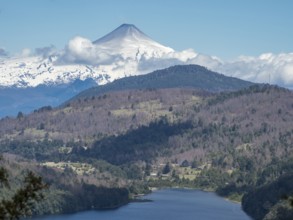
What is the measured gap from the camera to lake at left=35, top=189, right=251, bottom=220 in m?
152

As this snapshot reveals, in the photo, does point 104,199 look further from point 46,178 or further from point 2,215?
point 2,215

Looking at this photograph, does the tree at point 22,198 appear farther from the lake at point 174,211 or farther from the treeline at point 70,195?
the treeline at point 70,195

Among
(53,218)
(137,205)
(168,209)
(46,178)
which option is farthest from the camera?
(46,178)

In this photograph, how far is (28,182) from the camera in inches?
911

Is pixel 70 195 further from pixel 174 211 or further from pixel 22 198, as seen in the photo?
pixel 22 198

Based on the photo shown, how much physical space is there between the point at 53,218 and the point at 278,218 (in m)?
51.8

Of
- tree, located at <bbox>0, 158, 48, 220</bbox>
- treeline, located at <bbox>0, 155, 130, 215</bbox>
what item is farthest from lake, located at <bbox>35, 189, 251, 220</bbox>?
tree, located at <bbox>0, 158, 48, 220</bbox>

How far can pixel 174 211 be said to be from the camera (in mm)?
162625

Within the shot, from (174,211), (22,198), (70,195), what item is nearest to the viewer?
(22,198)

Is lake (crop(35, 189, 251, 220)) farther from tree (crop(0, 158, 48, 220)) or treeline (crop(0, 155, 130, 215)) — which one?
tree (crop(0, 158, 48, 220))

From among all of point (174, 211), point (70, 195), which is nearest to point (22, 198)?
point (174, 211)

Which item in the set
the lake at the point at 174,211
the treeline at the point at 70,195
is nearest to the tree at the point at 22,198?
the lake at the point at 174,211

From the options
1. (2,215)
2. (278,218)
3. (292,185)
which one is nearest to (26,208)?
(2,215)

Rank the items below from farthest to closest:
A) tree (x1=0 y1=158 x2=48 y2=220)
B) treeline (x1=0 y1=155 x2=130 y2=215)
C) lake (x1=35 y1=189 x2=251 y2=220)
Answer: treeline (x1=0 y1=155 x2=130 y2=215), lake (x1=35 y1=189 x2=251 y2=220), tree (x1=0 y1=158 x2=48 y2=220)
